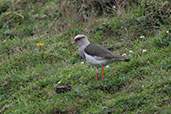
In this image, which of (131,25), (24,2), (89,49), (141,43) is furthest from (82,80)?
(24,2)

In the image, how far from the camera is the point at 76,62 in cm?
877

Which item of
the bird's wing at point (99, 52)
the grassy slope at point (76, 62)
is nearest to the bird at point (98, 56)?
the bird's wing at point (99, 52)

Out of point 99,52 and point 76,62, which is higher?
point 99,52

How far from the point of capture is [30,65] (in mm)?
8914

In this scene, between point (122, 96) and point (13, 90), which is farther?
point (13, 90)

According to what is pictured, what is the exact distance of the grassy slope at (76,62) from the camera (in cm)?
645

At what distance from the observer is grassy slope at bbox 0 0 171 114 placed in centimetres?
645

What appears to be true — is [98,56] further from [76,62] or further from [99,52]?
[76,62]

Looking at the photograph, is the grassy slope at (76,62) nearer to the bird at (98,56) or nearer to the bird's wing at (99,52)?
the bird at (98,56)

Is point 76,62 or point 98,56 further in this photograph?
point 76,62

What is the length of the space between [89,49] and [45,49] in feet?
7.93

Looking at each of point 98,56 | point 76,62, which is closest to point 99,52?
point 98,56

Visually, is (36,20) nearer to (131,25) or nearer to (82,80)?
(131,25)

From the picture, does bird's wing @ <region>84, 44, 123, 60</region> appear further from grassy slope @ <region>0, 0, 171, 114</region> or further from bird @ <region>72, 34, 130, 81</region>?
grassy slope @ <region>0, 0, 171, 114</region>
